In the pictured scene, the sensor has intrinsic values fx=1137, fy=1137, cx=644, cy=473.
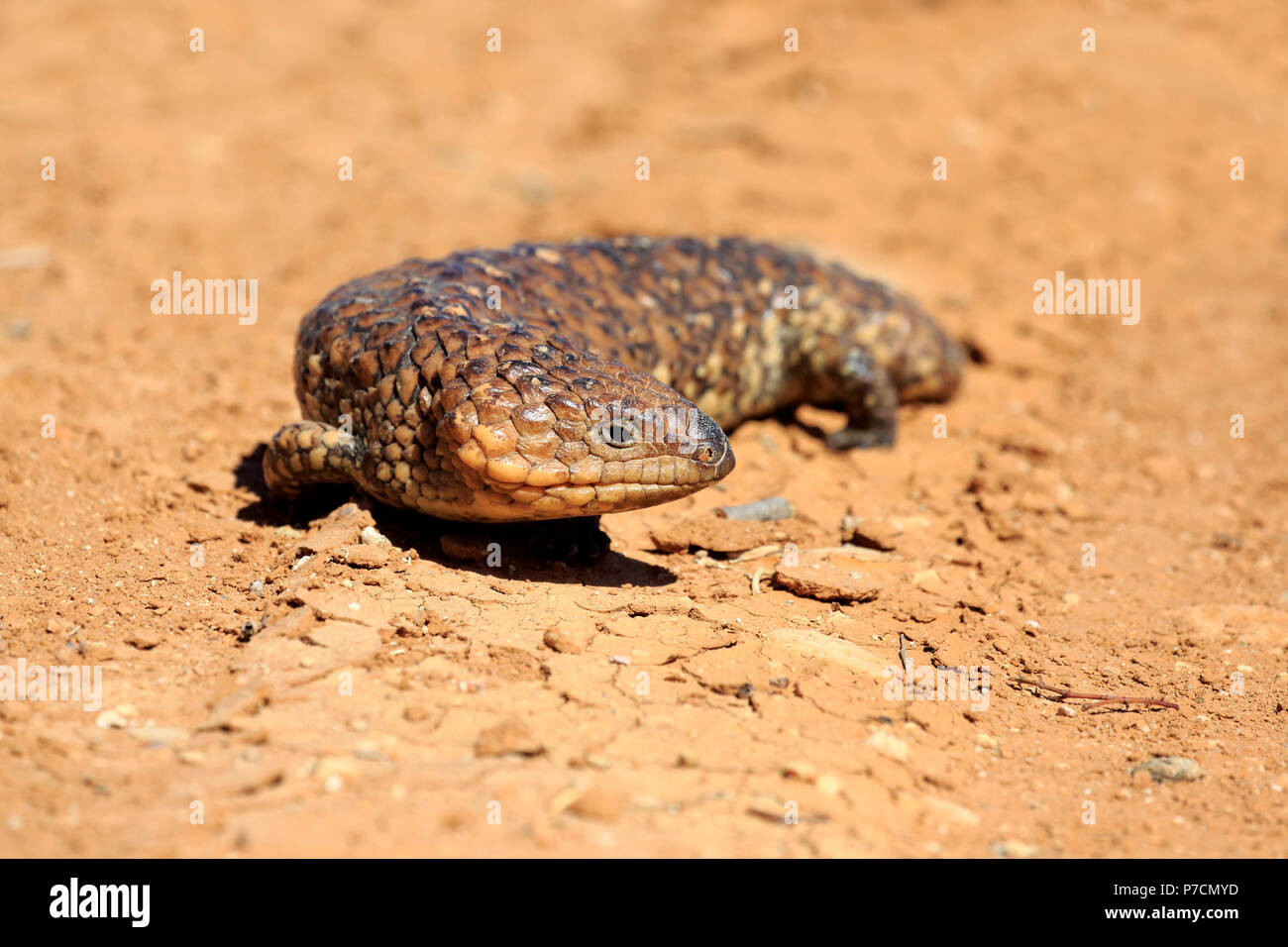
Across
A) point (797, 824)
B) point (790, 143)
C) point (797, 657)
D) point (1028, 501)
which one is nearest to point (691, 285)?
point (1028, 501)

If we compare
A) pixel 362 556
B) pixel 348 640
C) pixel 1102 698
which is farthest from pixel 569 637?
pixel 1102 698

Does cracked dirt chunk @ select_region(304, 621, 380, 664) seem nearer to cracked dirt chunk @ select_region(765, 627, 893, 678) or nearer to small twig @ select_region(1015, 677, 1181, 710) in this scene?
cracked dirt chunk @ select_region(765, 627, 893, 678)

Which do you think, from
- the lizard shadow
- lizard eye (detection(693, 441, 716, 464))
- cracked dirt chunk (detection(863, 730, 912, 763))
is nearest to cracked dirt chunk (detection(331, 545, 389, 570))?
the lizard shadow

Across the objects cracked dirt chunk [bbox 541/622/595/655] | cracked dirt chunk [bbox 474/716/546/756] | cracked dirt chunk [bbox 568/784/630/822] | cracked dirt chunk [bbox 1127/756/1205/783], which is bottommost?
cracked dirt chunk [bbox 1127/756/1205/783]

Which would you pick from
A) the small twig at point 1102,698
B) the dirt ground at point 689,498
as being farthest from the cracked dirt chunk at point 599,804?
the small twig at point 1102,698

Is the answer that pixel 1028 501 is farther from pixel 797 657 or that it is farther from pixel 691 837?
pixel 691 837

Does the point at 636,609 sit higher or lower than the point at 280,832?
higher
